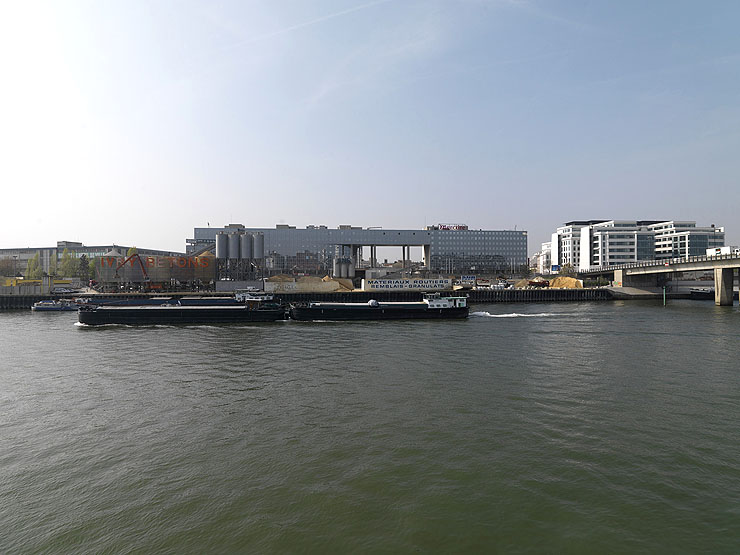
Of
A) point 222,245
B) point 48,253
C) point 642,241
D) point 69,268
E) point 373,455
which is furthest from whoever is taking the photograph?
point 48,253

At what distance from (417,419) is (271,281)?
9200cm

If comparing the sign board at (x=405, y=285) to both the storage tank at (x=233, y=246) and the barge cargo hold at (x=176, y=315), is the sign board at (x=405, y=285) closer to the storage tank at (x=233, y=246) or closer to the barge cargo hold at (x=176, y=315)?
the storage tank at (x=233, y=246)

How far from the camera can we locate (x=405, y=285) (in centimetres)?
10112

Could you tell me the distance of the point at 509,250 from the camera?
552 ft

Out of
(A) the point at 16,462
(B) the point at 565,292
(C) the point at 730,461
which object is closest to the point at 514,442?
(C) the point at 730,461

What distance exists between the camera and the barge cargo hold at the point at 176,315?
198 ft

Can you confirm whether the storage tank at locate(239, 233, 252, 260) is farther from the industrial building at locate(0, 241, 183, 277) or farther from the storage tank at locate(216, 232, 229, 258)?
the industrial building at locate(0, 241, 183, 277)

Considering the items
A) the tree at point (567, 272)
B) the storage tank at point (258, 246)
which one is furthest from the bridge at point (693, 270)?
the storage tank at point (258, 246)

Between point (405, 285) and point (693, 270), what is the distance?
60.4m

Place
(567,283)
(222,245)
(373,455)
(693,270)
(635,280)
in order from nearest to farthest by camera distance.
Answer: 1. (373,455)
2. (693,270)
3. (635,280)
4. (567,283)
5. (222,245)

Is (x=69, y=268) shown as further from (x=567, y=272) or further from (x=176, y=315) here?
(x=567, y=272)

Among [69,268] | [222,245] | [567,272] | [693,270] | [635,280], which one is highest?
[222,245]

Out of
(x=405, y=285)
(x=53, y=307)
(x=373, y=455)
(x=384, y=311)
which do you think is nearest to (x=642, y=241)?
(x=405, y=285)

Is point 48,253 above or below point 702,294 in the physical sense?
above
